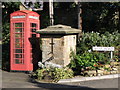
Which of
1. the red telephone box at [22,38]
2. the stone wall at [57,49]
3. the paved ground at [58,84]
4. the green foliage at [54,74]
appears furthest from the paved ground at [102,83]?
the red telephone box at [22,38]

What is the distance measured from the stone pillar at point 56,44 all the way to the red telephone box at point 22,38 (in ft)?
2.61

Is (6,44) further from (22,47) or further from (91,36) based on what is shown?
(91,36)

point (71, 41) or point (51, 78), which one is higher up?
point (71, 41)

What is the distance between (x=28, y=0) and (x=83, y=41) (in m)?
5.48

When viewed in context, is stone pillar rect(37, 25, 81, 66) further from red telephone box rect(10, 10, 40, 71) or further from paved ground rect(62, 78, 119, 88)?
paved ground rect(62, 78, 119, 88)

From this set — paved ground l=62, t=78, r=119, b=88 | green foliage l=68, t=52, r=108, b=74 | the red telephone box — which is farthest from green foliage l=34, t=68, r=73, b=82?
the red telephone box

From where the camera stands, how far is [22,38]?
9.83m

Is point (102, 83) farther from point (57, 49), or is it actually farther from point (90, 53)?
point (57, 49)

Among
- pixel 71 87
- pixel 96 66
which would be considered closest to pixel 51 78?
pixel 71 87

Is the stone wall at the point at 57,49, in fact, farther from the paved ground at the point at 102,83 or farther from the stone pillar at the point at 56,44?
the paved ground at the point at 102,83

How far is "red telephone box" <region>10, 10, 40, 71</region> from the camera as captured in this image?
9.66 meters

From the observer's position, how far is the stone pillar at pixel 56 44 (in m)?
8.96

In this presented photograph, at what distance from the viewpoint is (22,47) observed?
9.86 m

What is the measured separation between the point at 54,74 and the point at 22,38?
2305mm
